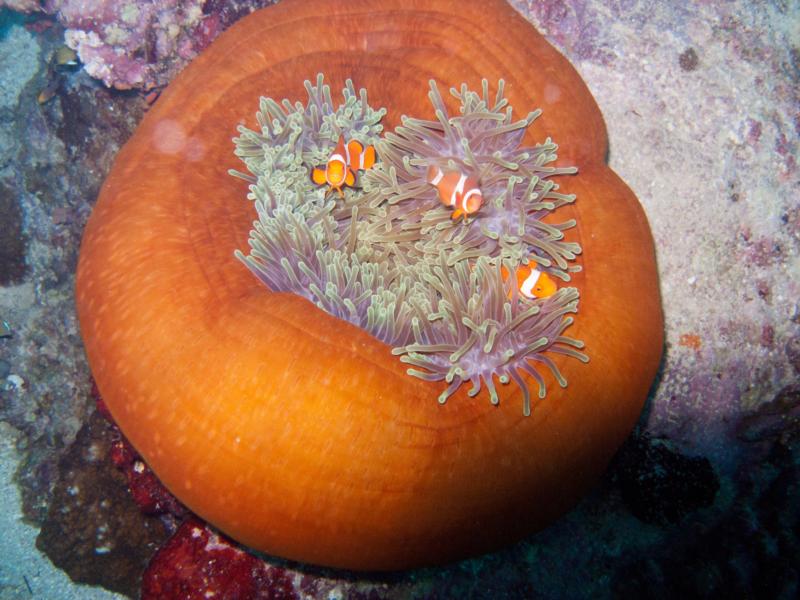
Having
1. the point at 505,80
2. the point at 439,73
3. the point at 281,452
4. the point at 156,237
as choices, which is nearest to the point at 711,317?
the point at 505,80

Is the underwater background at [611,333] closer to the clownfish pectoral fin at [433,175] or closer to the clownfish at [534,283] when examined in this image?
the clownfish at [534,283]

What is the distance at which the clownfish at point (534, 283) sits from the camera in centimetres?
196

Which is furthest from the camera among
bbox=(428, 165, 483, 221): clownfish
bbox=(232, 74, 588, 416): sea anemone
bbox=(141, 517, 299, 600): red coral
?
bbox=(141, 517, 299, 600): red coral

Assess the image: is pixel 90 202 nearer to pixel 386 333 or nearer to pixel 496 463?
pixel 386 333

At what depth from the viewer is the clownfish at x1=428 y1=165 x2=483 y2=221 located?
6.71ft

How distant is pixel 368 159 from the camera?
2.34 metres

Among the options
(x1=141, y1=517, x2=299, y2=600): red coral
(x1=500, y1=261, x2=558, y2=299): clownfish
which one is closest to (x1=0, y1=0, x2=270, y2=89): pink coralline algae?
(x1=500, y1=261, x2=558, y2=299): clownfish

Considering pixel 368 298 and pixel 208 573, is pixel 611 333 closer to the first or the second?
pixel 368 298

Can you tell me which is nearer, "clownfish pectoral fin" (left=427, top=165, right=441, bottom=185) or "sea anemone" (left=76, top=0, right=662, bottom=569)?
"sea anemone" (left=76, top=0, right=662, bottom=569)

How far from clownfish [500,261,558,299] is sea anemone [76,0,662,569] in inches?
2.1

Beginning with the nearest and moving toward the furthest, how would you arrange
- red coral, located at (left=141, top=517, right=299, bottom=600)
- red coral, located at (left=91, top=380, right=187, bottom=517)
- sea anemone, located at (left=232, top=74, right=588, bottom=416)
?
sea anemone, located at (left=232, top=74, right=588, bottom=416)
red coral, located at (left=141, top=517, right=299, bottom=600)
red coral, located at (left=91, top=380, right=187, bottom=517)

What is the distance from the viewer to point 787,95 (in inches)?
116

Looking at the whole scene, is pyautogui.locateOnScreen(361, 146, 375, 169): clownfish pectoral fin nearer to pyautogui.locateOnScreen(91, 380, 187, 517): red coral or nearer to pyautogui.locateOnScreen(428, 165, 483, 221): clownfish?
pyautogui.locateOnScreen(428, 165, 483, 221): clownfish

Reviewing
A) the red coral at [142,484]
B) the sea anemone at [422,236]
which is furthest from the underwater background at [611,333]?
the sea anemone at [422,236]
